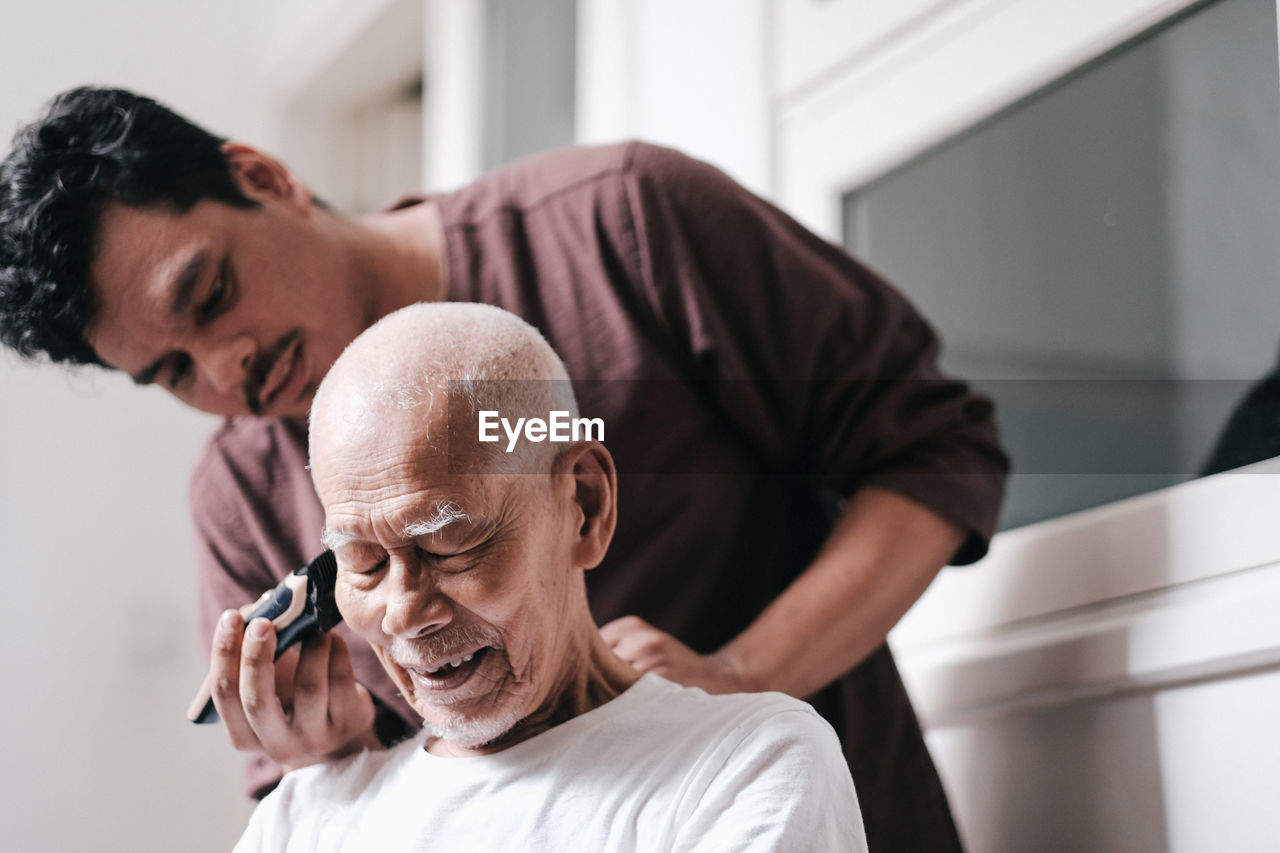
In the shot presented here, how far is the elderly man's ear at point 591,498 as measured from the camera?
70cm

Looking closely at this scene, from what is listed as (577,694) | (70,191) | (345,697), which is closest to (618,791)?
(577,694)

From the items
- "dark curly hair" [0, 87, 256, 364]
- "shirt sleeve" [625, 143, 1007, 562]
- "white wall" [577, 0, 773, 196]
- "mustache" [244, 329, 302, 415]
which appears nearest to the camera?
"dark curly hair" [0, 87, 256, 364]

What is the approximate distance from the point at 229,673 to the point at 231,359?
217 millimetres

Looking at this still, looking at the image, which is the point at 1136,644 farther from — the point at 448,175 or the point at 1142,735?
the point at 448,175

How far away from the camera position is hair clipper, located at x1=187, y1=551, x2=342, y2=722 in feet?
2.24

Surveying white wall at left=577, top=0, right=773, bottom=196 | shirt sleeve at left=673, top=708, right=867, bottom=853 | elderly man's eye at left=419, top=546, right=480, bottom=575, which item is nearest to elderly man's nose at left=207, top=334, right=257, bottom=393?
elderly man's eye at left=419, top=546, right=480, bottom=575

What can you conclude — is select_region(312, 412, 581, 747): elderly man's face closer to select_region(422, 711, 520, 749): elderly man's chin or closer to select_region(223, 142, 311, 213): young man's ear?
select_region(422, 711, 520, 749): elderly man's chin

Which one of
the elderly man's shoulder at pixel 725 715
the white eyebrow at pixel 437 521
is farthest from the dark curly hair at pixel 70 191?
the elderly man's shoulder at pixel 725 715

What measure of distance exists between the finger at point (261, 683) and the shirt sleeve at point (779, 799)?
0.80 feet

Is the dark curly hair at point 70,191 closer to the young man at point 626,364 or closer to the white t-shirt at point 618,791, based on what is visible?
the young man at point 626,364

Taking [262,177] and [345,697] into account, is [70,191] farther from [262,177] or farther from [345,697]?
[345,697]

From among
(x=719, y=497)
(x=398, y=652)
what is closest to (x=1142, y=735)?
(x=719, y=497)

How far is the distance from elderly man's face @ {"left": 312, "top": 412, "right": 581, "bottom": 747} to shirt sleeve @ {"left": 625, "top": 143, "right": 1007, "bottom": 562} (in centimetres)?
29

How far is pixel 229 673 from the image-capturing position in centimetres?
71
